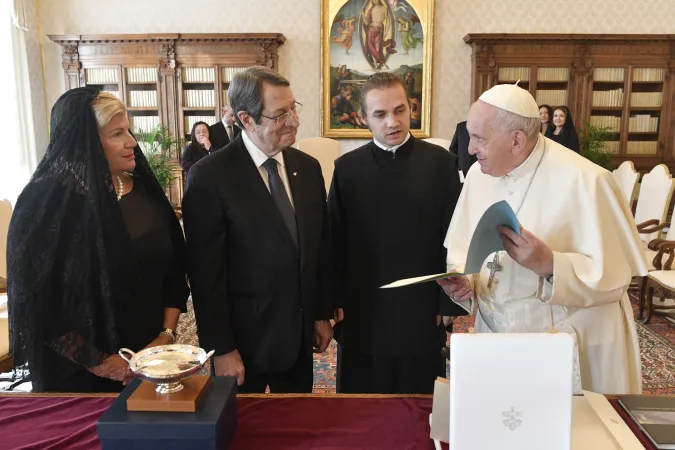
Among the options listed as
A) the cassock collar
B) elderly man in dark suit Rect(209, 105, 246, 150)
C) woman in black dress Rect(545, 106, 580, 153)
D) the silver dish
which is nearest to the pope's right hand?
the cassock collar

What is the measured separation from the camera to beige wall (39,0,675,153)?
8172 millimetres

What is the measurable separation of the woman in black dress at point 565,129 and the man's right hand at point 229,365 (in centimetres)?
663

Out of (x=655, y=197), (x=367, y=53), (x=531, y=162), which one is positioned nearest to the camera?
(x=531, y=162)

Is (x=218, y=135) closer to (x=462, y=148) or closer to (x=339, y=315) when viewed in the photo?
(x=462, y=148)

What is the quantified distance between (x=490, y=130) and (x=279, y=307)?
955 millimetres

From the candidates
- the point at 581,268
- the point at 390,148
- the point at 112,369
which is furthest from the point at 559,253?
the point at 112,369

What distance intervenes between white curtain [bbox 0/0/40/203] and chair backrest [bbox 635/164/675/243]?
750cm

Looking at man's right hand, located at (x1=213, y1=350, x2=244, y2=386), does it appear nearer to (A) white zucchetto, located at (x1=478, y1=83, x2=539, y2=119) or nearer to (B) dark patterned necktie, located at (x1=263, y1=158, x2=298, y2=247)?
(B) dark patterned necktie, located at (x1=263, y1=158, x2=298, y2=247)

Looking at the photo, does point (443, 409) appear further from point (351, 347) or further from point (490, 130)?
point (351, 347)

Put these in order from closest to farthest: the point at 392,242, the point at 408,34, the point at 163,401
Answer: the point at 163,401 < the point at 392,242 < the point at 408,34

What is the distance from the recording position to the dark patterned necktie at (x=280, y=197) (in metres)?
2.05

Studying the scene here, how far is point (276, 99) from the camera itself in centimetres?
197

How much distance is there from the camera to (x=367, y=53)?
329 inches

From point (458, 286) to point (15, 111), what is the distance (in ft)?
24.9
